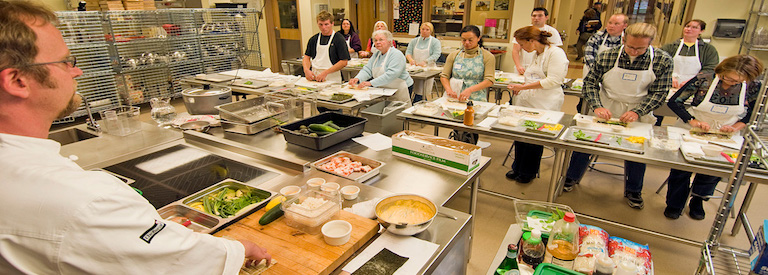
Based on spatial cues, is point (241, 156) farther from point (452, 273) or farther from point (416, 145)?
point (452, 273)

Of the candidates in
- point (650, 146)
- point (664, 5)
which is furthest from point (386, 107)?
point (664, 5)

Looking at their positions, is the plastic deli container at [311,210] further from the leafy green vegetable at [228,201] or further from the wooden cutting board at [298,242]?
the leafy green vegetable at [228,201]

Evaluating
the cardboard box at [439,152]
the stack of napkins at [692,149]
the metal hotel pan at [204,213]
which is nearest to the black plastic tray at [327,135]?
the cardboard box at [439,152]

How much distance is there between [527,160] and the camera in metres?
3.59

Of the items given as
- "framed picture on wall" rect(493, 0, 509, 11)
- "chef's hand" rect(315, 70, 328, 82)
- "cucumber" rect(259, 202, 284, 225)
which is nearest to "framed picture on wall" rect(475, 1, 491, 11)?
"framed picture on wall" rect(493, 0, 509, 11)

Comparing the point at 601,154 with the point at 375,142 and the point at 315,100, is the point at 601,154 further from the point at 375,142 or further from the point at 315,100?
the point at 315,100

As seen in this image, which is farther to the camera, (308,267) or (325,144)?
(325,144)

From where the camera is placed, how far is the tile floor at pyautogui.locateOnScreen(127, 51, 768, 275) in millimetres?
2621

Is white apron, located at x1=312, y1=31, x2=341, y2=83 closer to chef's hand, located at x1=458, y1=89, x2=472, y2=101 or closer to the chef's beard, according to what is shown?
chef's hand, located at x1=458, y1=89, x2=472, y2=101

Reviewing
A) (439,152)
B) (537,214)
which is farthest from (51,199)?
(537,214)

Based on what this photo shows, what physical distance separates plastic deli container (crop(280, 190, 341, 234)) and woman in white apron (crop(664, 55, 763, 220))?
264 centimetres

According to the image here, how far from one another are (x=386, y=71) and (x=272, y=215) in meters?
2.82

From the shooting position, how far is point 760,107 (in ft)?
4.87

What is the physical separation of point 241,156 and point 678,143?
271 centimetres
